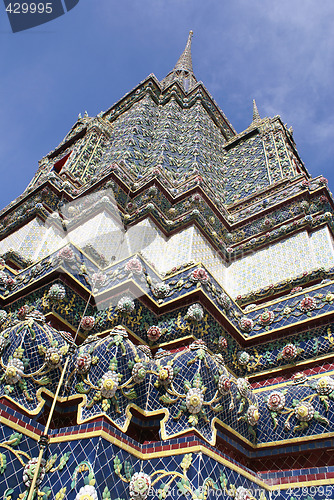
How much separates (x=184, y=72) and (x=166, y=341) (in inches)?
596

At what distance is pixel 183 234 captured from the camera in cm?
621

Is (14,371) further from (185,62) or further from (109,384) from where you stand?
(185,62)

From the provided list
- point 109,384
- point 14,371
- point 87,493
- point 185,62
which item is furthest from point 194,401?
point 185,62

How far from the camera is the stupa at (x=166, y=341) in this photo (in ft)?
9.82

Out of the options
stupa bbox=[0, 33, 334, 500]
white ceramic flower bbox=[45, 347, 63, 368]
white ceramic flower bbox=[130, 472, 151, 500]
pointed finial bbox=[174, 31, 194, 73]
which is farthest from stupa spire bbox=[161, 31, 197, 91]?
white ceramic flower bbox=[130, 472, 151, 500]

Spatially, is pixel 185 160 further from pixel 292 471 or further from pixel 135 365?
pixel 292 471

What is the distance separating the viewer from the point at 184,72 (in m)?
16.9

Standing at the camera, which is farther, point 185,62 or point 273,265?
point 185,62

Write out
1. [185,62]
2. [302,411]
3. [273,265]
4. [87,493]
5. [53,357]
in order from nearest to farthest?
[87,493], [53,357], [302,411], [273,265], [185,62]

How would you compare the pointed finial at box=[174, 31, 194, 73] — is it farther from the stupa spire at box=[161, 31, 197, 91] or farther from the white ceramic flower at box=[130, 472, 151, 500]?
the white ceramic flower at box=[130, 472, 151, 500]

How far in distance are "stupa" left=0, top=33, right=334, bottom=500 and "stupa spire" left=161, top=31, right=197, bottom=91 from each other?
8.87 m

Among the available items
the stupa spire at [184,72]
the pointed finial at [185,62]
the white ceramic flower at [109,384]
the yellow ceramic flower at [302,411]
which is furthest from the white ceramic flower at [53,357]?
the pointed finial at [185,62]

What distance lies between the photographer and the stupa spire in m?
15.3

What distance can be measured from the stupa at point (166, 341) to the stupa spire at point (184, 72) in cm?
887
